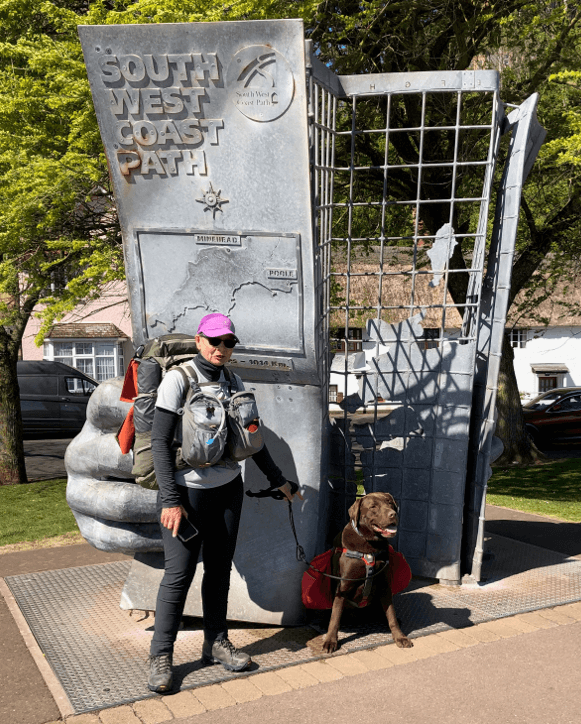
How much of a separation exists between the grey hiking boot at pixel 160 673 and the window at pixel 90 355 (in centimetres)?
2435

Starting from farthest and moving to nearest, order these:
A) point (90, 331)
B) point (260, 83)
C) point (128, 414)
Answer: point (90, 331)
point (128, 414)
point (260, 83)

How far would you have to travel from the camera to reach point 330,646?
4.52m

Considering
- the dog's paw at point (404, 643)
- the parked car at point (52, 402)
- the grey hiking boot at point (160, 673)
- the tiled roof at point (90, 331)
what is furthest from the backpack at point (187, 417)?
the tiled roof at point (90, 331)

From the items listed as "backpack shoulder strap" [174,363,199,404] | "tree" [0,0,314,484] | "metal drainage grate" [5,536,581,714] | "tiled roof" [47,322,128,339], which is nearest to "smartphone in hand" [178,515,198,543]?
"backpack shoulder strap" [174,363,199,404]

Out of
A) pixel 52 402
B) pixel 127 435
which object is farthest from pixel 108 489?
pixel 52 402

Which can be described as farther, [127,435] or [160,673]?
[127,435]

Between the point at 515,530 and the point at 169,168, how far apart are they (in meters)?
5.03

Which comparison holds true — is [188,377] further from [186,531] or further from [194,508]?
[186,531]

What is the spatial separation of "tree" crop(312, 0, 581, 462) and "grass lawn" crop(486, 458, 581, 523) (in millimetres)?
1378

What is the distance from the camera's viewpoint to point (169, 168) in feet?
14.9

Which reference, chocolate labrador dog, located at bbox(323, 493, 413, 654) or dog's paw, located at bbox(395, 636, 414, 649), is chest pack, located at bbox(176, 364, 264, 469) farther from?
dog's paw, located at bbox(395, 636, 414, 649)

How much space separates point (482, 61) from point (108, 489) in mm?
10748

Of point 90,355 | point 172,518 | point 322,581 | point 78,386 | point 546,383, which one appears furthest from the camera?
point 546,383

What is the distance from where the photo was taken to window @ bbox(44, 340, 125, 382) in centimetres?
2802
